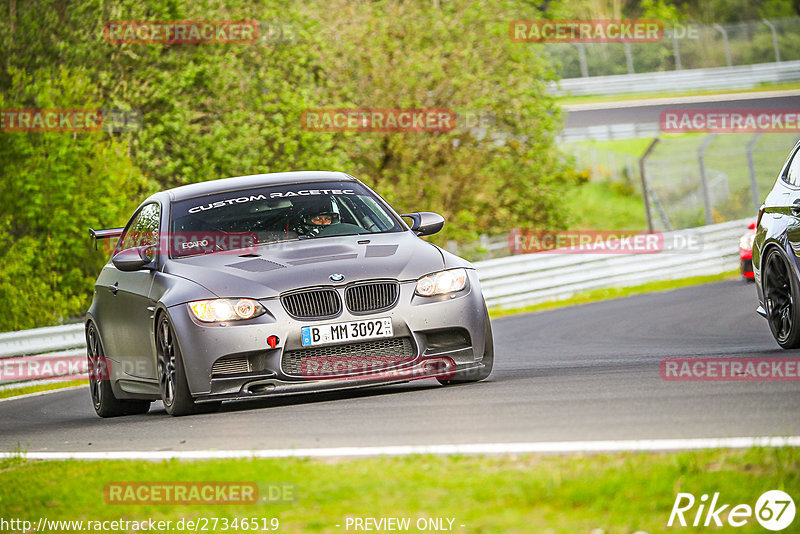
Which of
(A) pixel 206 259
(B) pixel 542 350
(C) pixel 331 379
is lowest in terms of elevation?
(B) pixel 542 350

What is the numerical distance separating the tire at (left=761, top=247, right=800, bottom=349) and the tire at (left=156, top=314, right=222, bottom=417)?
153 inches

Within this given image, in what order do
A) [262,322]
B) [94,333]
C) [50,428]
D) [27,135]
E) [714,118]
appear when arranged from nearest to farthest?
[262,322]
[50,428]
[94,333]
[27,135]
[714,118]

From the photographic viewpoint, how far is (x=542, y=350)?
12336 millimetres

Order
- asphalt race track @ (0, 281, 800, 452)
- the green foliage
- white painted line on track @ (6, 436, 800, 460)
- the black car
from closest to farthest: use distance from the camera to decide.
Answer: white painted line on track @ (6, 436, 800, 460) → asphalt race track @ (0, 281, 800, 452) → the black car → the green foliage

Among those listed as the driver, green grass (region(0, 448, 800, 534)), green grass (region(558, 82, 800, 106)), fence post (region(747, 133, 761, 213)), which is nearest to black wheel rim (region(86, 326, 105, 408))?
the driver

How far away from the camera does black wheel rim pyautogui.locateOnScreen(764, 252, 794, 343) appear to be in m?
9.01

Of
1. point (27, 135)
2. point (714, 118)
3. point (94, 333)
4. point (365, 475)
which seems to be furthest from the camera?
point (714, 118)

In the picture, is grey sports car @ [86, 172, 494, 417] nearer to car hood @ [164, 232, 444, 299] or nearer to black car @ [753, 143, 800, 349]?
car hood @ [164, 232, 444, 299]

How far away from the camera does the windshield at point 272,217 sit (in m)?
9.07

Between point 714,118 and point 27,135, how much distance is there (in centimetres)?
2170

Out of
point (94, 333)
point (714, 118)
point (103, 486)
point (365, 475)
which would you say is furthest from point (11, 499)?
point (714, 118)

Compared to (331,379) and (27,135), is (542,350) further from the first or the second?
(27,135)

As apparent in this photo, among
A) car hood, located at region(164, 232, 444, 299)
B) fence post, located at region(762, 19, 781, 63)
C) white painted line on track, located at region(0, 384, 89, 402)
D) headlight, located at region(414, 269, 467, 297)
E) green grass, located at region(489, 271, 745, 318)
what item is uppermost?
fence post, located at region(762, 19, 781, 63)

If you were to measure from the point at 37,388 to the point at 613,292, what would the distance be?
9760 millimetres
